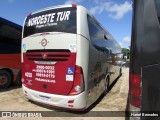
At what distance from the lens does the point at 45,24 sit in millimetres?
6082

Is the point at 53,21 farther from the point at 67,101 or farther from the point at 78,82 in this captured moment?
the point at 67,101

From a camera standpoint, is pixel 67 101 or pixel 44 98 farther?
pixel 44 98

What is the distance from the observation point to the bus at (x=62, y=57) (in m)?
5.51

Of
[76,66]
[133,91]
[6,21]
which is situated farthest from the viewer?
[6,21]

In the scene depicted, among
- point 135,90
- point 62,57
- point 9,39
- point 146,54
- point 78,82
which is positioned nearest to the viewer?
point 146,54

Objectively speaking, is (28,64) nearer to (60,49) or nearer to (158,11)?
(60,49)

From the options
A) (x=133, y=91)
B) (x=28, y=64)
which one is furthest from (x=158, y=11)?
(x=28, y=64)

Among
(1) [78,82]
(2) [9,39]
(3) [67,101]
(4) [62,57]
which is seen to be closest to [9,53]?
(2) [9,39]

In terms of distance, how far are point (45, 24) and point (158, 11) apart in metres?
3.90

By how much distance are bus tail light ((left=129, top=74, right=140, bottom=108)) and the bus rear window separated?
2.88m

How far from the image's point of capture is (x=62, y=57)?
5.66 m

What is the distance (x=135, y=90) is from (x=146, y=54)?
0.55 metres

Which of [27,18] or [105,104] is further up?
[27,18]

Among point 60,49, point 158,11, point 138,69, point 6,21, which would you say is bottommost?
point 138,69
